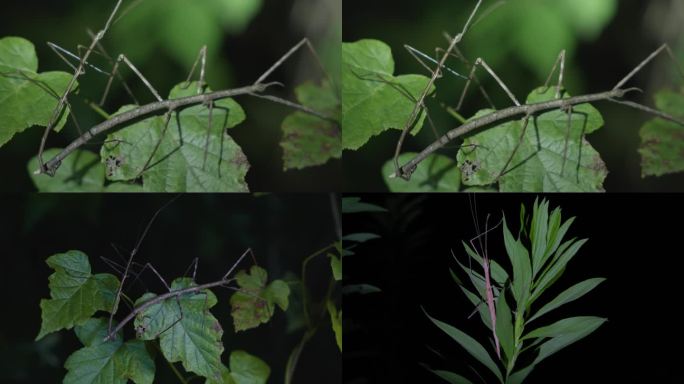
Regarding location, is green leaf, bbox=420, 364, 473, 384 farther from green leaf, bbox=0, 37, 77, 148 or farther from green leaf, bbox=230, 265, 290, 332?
green leaf, bbox=0, 37, 77, 148

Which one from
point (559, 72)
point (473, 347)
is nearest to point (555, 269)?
point (473, 347)

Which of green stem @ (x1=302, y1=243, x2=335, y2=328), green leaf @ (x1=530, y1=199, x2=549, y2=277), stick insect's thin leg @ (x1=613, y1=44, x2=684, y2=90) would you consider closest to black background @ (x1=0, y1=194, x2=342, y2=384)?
green stem @ (x1=302, y1=243, x2=335, y2=328)

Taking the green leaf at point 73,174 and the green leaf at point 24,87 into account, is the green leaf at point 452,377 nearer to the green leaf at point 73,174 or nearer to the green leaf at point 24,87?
the green leaf at point 73,174

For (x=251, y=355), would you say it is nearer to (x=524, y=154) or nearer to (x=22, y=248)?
(x=22, y=248)

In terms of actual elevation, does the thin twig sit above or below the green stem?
above

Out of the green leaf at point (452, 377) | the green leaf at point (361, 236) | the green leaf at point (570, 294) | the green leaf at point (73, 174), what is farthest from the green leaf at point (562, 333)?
the green leaf at point (73, 174)

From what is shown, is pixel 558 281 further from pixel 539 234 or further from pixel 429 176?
pixel 429 176

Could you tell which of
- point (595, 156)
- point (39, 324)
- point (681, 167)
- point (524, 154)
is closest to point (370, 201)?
point (524, 154)
